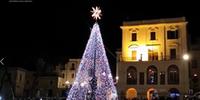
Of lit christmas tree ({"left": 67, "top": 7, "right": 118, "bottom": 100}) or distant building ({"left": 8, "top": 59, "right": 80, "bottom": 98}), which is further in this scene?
distant building ({"left": 8, "top": 59, "right": 80, "bottom": 98})

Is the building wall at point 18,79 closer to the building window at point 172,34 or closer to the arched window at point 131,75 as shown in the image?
the arched window at point 131,75

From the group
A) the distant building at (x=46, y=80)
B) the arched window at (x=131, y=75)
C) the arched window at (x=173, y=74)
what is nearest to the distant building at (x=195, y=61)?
the arched window at (x=173, y=74)

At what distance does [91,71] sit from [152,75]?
2762cm

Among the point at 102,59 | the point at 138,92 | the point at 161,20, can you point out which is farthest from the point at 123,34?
the point at 102,59

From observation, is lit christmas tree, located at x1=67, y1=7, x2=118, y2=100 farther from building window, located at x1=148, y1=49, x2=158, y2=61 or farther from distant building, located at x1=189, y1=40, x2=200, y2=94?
distant building, located at x1=189, y1=40, x2=200, y2=94

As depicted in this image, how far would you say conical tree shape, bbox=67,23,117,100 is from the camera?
71.7 feet

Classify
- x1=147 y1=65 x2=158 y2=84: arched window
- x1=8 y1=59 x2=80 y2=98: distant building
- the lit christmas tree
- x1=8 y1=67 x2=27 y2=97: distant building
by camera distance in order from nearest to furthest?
the lit christmas tree < x1=147 y1=65 x2=158 y2=84: arched window < x1=8 y1=67 x2=27 y2=97: distant building < x1=8 y1=59 x2=80 y2=98: distant building

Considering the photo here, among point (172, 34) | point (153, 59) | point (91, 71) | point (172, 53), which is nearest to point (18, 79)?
point (153, 59)

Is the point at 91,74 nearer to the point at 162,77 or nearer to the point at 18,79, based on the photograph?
the point at 162,77

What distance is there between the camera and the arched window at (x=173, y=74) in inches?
1821

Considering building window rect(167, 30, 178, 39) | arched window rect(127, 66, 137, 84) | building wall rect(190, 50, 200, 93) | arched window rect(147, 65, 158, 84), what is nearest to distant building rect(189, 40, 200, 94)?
building wall rect(190, 50, 200, 93)

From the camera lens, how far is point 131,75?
48438 mm

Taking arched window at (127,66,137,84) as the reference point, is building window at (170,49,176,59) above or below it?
above

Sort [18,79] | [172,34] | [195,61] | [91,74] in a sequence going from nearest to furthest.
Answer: [91,74]
[172,34]
[195,61]
[18,79]
